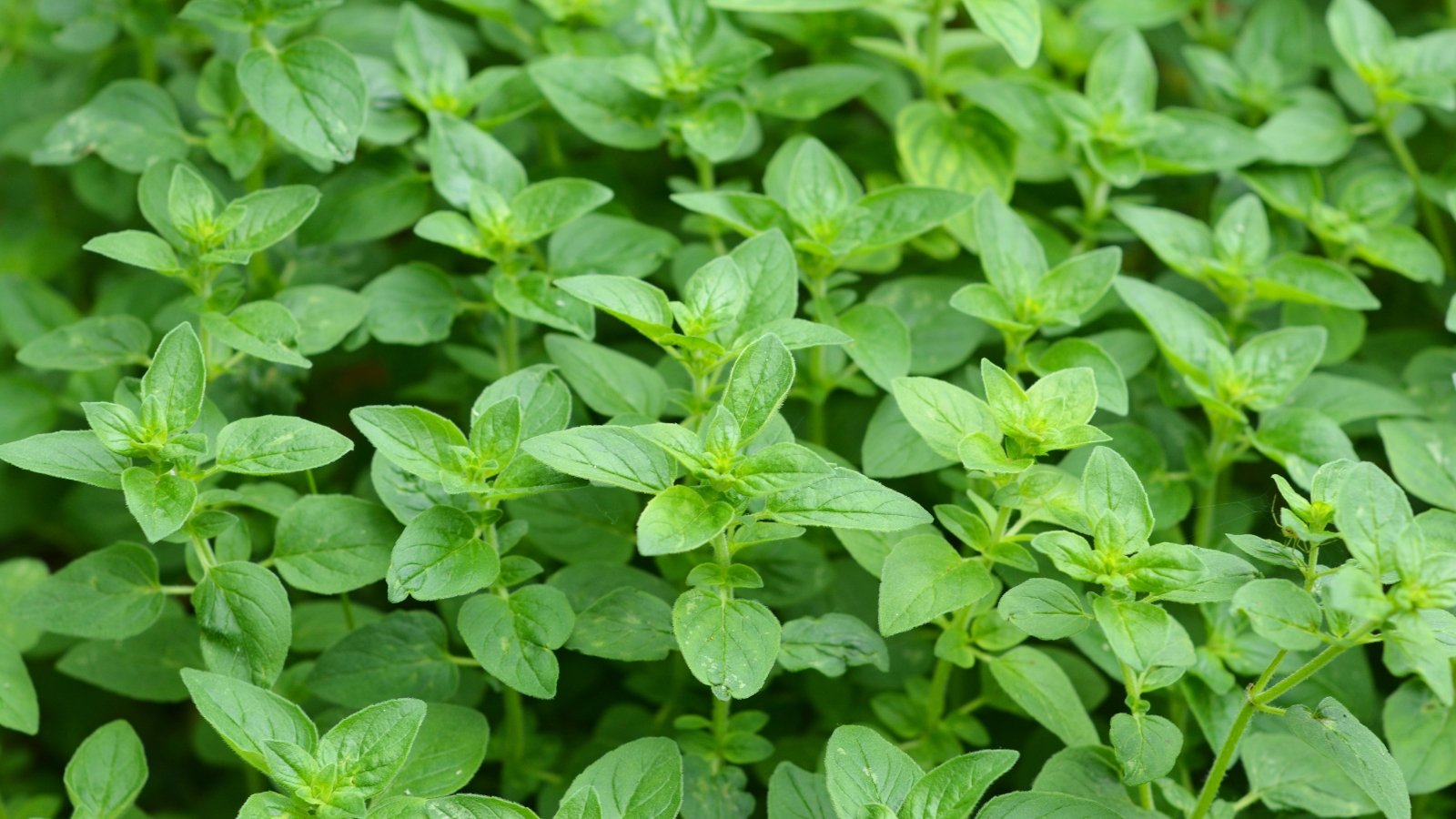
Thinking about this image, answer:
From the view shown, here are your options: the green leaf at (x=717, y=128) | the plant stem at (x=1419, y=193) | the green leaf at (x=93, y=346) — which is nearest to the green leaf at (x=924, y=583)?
the green leaf at (x=717, y=128)

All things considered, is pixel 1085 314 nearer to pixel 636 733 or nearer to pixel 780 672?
pixel 780 672

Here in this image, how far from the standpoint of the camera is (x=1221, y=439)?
1.83 metres

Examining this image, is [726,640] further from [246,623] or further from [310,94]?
[310,94]

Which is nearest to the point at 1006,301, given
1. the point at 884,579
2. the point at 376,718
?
the point at 884,579

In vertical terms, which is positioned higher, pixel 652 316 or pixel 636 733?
pixel 652 316

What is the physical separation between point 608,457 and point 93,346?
89 centimetres

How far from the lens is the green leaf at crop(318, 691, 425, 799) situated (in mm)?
1336

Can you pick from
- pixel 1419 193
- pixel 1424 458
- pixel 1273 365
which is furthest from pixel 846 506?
pixel 1419 193

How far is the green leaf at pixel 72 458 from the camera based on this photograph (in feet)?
4.65

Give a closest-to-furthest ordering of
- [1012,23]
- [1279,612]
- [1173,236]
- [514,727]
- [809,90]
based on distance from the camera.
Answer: [1279,612]
[514,727]
[1012,23]
[1173,236]
[809,90]

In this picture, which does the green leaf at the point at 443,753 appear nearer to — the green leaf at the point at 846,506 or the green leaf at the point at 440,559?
the green leaf at the point at 440,559

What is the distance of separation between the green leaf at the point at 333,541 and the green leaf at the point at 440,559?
0.41 ft

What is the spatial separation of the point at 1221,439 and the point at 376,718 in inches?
48.1

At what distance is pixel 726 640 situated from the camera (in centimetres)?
139
